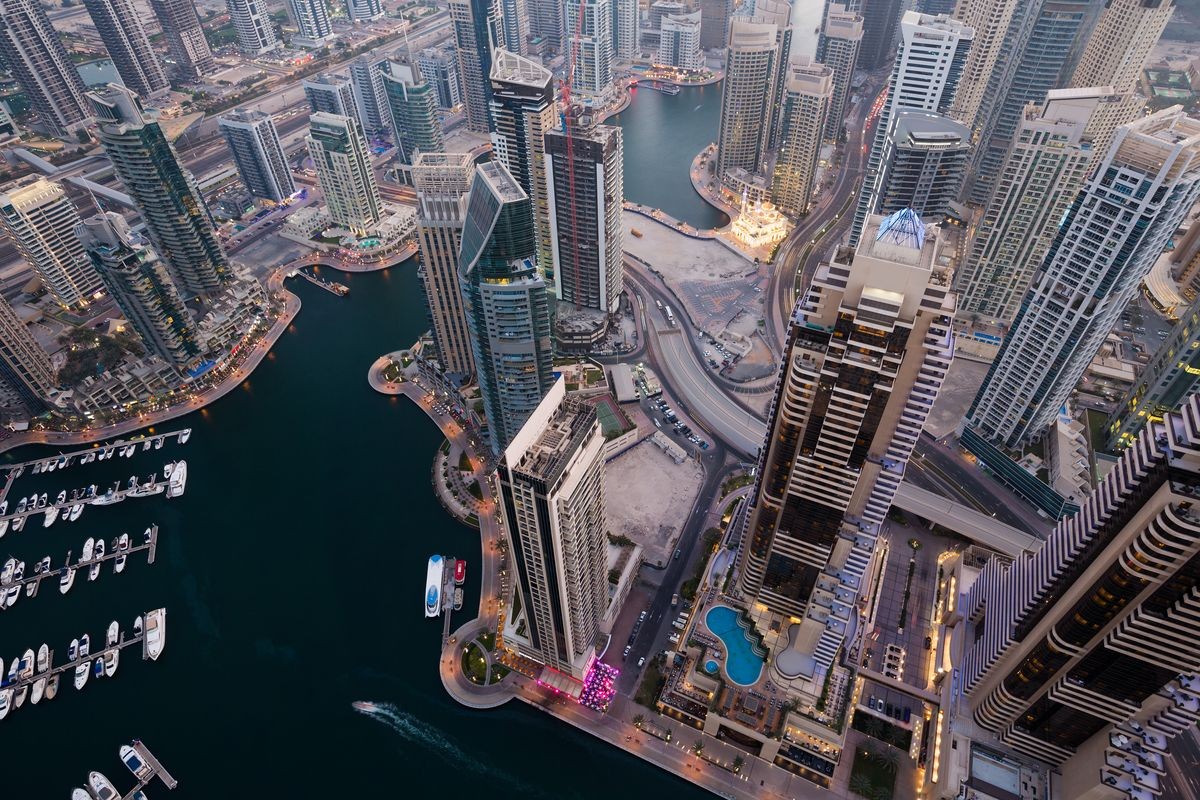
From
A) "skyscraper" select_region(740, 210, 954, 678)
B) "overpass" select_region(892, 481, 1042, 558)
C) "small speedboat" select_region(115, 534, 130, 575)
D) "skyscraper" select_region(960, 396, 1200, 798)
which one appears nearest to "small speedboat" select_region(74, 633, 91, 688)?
"small speedboat" select_region(115, 534, 130, 575)

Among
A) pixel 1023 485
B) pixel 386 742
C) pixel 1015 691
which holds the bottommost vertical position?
pixel 386 742

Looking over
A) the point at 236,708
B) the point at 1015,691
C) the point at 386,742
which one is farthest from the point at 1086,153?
the point at 236,708

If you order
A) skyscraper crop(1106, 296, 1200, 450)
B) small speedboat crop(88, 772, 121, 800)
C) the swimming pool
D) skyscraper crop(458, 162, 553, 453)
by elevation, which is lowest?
small speedboat crop(88, 772, 121, 800)

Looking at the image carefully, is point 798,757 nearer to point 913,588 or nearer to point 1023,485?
point 913,588

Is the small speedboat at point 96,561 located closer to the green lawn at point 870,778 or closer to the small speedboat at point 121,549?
the small speedboat at point 121,549

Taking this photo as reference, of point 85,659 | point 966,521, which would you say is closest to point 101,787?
point 85,659

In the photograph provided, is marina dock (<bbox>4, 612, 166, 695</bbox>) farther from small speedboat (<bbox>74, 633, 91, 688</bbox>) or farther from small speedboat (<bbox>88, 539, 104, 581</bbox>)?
small speedboat (<bbox>88, 539, 104, 581</bbox>)
